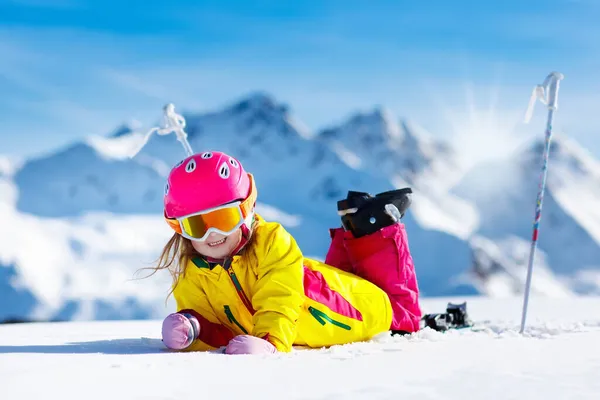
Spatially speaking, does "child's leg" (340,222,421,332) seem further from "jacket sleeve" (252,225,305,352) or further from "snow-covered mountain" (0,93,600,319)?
"snow-covered mountain" (0,93,600,319)

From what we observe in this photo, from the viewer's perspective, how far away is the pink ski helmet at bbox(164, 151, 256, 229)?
3018 millimetres

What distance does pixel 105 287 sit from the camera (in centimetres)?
8988

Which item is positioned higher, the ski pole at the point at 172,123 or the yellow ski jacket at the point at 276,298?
the ski pole at the point at 172,123

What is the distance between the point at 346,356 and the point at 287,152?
126 meters

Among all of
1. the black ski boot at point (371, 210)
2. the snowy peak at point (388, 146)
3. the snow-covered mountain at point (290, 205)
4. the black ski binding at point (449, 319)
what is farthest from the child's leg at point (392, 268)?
the snowy peak at point (388, 146)

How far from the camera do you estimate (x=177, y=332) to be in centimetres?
307

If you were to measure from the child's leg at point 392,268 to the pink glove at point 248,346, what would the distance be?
44.8 inches

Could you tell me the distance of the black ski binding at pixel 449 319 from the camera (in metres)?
4.20

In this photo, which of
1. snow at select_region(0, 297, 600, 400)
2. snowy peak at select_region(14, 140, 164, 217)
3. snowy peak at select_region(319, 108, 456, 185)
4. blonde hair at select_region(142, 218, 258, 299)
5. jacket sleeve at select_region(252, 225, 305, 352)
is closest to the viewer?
snow at select_region(0, 297, 600, 400)

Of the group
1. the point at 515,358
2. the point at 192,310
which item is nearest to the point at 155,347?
the point at 192,310

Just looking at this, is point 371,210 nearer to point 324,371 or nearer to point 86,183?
point 324,371

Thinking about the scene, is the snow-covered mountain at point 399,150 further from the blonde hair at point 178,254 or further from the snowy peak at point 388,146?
the blonde hair at point 178,254

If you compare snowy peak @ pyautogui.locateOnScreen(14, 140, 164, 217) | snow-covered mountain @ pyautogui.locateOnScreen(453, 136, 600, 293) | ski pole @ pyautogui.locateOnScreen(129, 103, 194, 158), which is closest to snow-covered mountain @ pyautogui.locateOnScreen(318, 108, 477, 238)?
snow-covered mountain @ pyautogui.locateOnScreen(453, 136, 600, 293)

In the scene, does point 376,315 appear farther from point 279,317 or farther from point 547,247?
point 547,247
